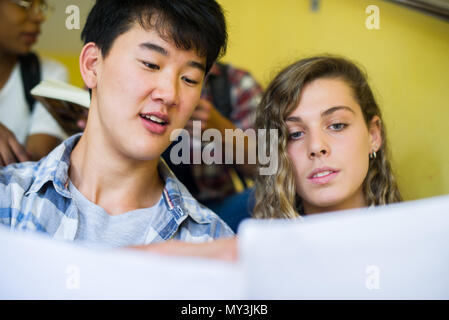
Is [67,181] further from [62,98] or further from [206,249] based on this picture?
[206,249]

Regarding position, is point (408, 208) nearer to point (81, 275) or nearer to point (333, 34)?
point (81, 275)

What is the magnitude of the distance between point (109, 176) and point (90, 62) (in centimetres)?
16

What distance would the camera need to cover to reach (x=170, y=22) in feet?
1.73

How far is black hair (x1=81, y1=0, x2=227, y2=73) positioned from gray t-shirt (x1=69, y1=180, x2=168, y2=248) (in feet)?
0.68

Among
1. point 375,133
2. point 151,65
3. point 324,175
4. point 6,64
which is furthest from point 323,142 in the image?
point 6,64

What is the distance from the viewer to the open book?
60cm

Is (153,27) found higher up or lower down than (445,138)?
higher up

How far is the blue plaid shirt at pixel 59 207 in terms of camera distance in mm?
500

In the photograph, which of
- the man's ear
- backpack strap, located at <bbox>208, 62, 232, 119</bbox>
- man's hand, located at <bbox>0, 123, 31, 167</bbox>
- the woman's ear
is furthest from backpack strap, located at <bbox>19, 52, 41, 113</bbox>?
the woman's ear

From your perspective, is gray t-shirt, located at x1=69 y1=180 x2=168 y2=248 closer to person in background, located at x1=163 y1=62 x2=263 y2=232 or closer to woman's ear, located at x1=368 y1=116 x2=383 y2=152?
person in background, located at x1=163 y1=62 x2=263 y2=232

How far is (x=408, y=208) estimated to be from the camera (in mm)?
239
